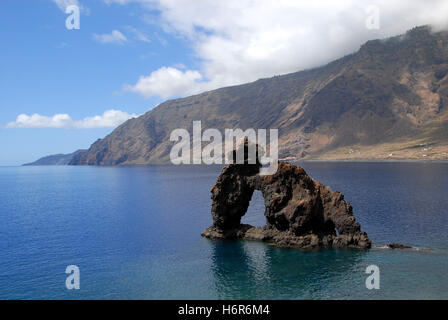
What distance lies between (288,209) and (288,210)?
168mm

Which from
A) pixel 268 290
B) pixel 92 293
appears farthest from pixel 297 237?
pixel 92 293

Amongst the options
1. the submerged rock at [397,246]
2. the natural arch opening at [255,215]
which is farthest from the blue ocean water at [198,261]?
the submerged rock at [397,246]

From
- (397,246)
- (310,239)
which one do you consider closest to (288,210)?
(310,239)

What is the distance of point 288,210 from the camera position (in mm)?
59312

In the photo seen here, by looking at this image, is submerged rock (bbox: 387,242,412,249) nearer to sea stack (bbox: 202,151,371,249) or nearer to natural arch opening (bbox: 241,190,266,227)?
sea stack (bbox: 202,151,371,249)

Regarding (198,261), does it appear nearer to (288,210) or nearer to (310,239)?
(288,210)

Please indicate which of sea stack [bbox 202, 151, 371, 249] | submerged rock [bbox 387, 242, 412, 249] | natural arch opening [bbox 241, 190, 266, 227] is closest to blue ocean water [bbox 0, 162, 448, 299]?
natural arch opening [bbox 241, 190, 266, 227]

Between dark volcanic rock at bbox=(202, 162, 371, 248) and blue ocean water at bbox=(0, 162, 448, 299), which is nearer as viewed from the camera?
blue ocean water at bbox=(0, 162, 448, 299)

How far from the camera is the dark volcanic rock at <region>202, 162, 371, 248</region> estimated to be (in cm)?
5834

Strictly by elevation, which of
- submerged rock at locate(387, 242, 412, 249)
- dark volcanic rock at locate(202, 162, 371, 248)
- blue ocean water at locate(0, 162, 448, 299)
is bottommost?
blue ocean water at locate(0, 162, 448, 299)

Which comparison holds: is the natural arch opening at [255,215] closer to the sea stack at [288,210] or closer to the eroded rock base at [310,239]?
the eroded rock base at [310,239]

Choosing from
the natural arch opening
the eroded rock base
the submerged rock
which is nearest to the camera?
the submerged rock

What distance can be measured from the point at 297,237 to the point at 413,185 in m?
97.2
